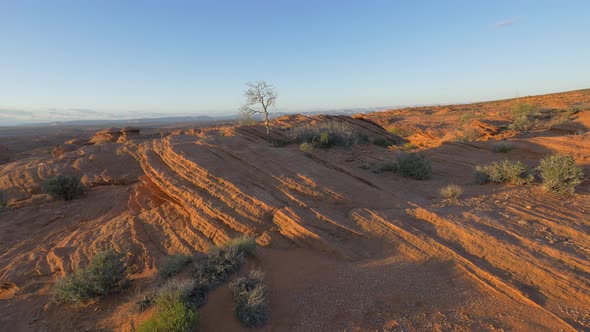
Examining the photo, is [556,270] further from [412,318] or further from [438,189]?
[438,189]

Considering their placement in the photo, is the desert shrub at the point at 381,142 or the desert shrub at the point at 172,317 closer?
the desert shrub at the point at 172,317

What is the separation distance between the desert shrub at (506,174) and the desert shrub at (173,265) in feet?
27.6

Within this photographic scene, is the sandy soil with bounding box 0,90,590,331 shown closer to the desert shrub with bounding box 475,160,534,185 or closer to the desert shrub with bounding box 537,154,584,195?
the desert shrub with bounding box 537,154,584,195

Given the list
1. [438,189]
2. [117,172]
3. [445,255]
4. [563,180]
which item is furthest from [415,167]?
[117,172]

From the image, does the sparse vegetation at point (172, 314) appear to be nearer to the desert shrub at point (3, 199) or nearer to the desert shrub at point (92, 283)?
the desert shrub at point (92, 283)

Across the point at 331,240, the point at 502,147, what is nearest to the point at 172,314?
the point at 331,240

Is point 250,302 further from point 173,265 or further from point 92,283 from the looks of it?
point 92,283

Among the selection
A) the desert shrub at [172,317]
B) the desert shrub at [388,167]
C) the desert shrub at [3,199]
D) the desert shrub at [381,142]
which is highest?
the desert shrub at [381,142]

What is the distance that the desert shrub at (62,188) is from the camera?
38.4 feet

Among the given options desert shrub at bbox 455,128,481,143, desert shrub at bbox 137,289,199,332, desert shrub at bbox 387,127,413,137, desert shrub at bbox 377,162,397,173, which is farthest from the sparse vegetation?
desert shrub at bbox 387,127,413,137

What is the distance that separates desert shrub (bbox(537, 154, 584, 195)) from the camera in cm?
714

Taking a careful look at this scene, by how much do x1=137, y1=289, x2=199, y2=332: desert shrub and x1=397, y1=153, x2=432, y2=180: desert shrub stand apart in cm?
784

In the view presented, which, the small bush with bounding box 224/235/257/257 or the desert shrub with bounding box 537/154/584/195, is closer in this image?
the small bush with bounding box 224/235/257/257

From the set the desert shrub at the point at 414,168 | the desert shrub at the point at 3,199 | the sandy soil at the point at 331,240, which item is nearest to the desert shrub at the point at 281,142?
the sandy soil at the point at 331,240
